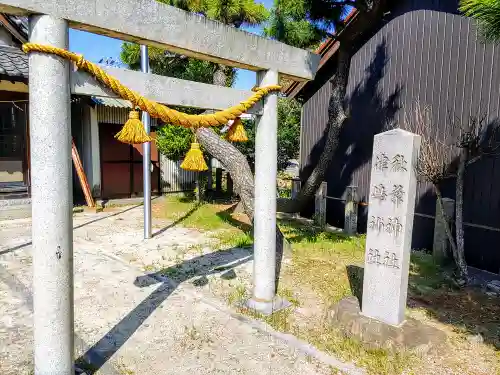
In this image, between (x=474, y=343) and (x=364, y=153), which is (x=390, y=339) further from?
(x=364, y=153)

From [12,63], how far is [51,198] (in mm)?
7850

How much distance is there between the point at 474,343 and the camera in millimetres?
3855

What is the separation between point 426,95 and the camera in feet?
24.4

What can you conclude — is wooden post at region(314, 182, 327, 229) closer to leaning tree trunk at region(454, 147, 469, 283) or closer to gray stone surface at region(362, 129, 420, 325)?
leaning tree trunk at region(454, 147, 469, 283)

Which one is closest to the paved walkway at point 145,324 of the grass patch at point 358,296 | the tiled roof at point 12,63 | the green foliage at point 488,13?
the grass patch at point 358,296

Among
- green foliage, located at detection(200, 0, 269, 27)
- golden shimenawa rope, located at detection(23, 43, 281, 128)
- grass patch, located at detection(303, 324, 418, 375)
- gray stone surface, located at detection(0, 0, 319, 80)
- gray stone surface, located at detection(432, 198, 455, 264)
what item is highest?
green foliage, located at detection(200, 0, 269, 27)

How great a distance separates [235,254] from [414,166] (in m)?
3.69

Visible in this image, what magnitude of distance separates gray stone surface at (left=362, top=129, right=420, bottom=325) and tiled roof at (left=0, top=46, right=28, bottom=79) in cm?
796

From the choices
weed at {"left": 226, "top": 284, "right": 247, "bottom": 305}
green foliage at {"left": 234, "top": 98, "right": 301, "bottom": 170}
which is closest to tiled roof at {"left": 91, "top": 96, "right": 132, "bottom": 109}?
green foliage at {"left": 234, "top": 98, "right": 301, "bottom": 170}

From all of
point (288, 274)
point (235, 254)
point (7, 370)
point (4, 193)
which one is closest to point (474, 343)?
point (288, 274)

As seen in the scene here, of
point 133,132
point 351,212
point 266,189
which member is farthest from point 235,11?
point 133,132

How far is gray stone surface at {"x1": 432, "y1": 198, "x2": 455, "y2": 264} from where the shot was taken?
21.3 ft

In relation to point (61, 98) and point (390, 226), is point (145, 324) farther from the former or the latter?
point (390, 226)

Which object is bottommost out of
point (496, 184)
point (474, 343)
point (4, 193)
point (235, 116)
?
point (474, 343)
